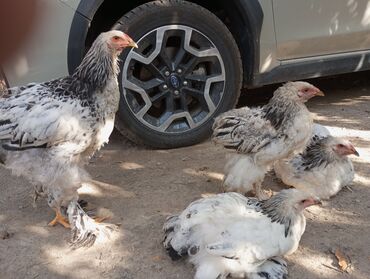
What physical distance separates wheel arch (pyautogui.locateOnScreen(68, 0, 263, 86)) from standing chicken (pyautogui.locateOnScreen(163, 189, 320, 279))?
6.20 ft

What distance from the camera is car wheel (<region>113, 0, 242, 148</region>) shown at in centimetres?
472

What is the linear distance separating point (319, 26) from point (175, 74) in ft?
5.27

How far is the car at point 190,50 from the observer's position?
14.7ft

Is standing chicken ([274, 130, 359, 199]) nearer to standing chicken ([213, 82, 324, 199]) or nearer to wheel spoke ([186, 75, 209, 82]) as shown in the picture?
standing chicken ([213, 82, 324, 199])

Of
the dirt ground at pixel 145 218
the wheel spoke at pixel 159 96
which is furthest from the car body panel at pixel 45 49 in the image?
the dirt ground at pixel 145 218

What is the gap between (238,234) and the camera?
326 centimetres

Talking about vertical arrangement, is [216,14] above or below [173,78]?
above

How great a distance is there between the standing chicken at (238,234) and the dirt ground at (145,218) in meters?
0.17

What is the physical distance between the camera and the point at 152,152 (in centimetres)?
507

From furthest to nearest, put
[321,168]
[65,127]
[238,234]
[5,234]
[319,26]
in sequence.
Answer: [319,26]
[321,168]
[5,234]
[65,127]
[238,234]

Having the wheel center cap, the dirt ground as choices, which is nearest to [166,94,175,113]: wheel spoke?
the wheel center cap

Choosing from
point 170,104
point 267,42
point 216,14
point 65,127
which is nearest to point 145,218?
point 65,127

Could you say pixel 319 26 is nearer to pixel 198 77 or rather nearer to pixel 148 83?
pixel 198 77

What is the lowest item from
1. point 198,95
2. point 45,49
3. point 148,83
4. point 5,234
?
point 5,234
